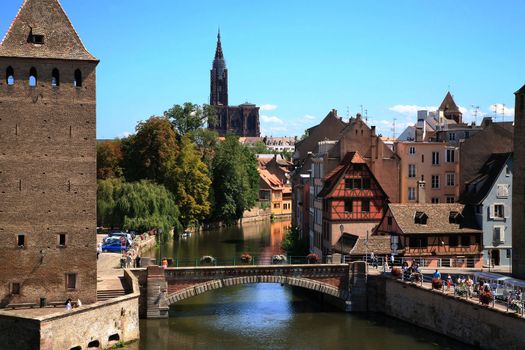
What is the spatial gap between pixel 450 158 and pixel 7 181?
36592 millimetres

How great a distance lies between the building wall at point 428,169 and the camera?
61.7 meters

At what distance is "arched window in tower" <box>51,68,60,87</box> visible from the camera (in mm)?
39125

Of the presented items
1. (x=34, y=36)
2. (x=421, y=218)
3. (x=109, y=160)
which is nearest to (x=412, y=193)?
(x=421, y=218)

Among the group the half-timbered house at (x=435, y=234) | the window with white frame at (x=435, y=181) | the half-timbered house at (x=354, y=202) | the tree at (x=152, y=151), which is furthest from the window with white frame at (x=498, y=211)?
the tree at (x=152, y=151)

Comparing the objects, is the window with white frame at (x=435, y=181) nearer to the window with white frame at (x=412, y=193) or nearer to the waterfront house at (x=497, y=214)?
the window with white frame at (x=412, y=193)

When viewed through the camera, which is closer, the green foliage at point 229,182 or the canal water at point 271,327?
the canal water at point 271,327

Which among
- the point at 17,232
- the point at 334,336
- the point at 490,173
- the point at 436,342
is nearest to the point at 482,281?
the point at 436,342

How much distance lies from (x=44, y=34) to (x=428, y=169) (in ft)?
112

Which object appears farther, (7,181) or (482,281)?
(482,281)

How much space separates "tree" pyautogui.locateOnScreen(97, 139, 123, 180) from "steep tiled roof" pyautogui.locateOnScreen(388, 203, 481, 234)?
44.8m

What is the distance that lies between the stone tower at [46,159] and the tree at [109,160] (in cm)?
4987

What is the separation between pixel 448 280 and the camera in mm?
42906

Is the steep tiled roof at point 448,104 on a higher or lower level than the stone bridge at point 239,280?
higher

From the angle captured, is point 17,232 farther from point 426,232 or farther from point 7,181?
point 426,232
